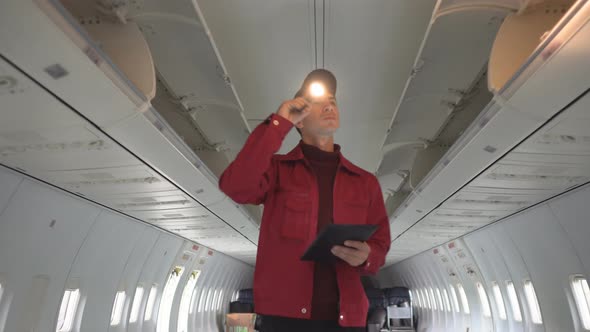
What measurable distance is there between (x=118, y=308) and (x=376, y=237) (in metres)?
8.84

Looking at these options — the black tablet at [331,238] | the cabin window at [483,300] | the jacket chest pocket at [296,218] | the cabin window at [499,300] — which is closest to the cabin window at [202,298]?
the cabin window at [483,300]

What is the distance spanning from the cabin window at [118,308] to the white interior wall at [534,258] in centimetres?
833

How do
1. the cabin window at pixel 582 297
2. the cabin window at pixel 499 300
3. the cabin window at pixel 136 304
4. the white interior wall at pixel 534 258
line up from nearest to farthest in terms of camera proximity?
the white interior wall at pixel 534 258, the cabin window at pixel 582 297, the cabin window at pixel 136 304, the cabin window at pixel 499 300

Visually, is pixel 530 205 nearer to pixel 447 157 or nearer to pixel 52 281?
pixel 447 157

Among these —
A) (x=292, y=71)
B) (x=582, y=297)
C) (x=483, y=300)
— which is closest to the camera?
(x=292, y=71)

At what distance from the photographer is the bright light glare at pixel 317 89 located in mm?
2176

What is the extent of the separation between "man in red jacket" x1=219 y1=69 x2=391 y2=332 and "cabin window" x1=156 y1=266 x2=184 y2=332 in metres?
11.5

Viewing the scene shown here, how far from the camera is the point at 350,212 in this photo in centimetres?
203

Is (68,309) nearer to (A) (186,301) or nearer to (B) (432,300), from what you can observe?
(A) (186,301)

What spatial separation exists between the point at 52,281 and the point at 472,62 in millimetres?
6495

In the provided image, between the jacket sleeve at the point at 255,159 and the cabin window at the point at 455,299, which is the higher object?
the cabin window at the point at 455,299

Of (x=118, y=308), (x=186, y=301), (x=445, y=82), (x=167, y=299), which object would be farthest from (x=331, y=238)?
(x=186, y=301)

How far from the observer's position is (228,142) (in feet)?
25.8

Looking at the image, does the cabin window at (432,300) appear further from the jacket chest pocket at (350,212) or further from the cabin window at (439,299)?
the jacket chest pocket at (350,212)
